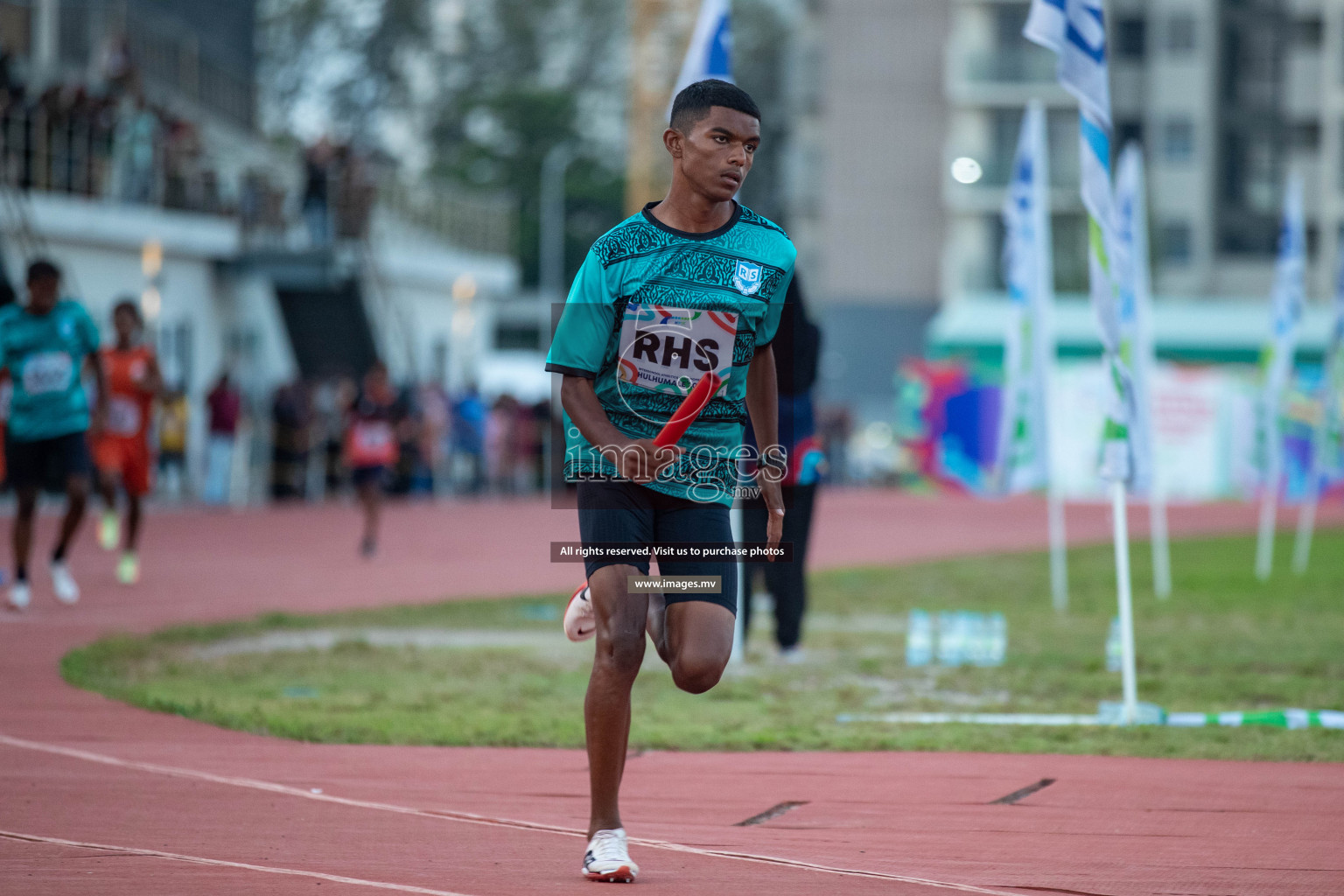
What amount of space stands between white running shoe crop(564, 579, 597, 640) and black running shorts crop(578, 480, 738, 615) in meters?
0.12

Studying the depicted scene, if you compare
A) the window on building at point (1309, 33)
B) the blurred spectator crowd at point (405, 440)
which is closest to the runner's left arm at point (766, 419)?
the blurred spectator crowd at point (405, 440)

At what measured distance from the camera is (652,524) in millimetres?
5223

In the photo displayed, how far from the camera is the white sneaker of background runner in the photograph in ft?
40.5

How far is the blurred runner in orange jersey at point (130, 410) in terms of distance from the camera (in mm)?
14148

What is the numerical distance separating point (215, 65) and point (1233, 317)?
24.4 metres

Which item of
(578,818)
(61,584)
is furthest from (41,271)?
(578,818)

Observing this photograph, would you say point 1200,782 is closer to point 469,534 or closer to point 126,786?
point 126,786

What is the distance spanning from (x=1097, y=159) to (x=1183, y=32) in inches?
2177

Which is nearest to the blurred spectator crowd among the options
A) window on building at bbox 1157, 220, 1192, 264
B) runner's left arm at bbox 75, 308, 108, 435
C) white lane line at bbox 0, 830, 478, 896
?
runner's left arm at bbox 75, 308, 108, 435

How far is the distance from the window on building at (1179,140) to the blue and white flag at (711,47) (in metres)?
52.8

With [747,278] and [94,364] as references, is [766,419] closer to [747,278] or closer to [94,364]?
[747,278]

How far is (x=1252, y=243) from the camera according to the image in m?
62.2

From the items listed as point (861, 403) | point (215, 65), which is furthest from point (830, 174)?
point (215, 65)

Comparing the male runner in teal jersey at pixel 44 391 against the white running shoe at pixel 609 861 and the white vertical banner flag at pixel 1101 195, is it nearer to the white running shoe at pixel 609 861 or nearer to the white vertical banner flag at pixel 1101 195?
the white vertical banner flag at pixel 1101 195
